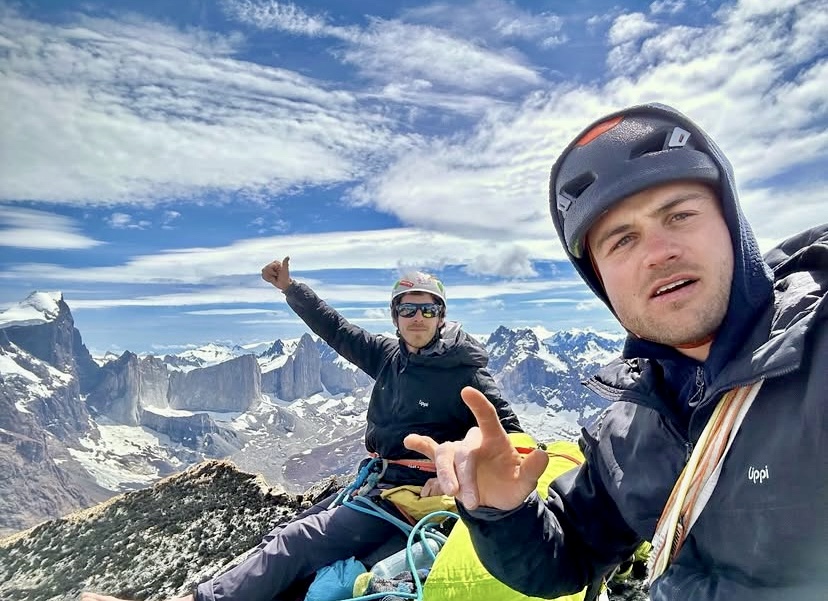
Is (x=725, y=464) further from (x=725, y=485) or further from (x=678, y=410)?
(x=678, y=410)

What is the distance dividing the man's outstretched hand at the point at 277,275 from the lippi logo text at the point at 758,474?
372 inches

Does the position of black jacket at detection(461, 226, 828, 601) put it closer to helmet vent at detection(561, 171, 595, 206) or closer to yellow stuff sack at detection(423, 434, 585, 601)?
helmet vent at detection(561, 171, 595, 206)

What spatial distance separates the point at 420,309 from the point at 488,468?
18.3 ft

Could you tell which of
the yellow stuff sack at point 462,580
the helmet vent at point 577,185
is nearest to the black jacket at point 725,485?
the helmet vent at point 577,185

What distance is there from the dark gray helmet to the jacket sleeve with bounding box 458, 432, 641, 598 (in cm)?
175

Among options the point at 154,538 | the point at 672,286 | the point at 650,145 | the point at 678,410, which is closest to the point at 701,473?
the point at 678,410

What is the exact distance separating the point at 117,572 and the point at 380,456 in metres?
4.36

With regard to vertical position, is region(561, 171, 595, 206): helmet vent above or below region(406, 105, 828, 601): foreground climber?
above

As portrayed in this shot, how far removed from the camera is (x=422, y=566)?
6020 millimetres

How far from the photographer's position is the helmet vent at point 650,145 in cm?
310

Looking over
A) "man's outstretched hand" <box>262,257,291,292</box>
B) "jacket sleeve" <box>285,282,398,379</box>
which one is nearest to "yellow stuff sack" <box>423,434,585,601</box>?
"jacket sleeve" <box>285,282,398,379</box>

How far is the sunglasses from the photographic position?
857cm

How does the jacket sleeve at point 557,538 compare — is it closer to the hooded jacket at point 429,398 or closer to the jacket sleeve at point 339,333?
the hooded jacket at point 429,398

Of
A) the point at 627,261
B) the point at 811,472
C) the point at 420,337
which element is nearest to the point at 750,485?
the point at 811,472
